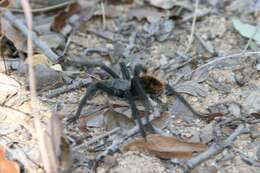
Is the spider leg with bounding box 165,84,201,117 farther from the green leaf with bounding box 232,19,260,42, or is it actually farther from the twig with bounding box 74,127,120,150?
the green leaf with bounding box 232,19,260,42

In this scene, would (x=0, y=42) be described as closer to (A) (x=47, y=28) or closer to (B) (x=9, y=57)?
(B) (x=9, y=57)

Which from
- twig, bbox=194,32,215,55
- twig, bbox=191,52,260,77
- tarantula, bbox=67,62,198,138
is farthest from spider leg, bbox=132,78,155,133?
twig, bbox=194,32,215,55

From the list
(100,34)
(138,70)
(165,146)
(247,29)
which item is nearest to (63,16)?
(100,34)

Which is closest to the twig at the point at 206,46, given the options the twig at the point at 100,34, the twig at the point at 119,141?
the twig at the point at 100,34

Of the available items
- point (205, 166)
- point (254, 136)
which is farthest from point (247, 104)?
point (205, 166)

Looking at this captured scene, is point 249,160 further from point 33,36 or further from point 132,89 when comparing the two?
point 33,36

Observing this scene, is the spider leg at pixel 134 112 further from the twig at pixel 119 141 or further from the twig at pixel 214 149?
the twig at pixel 214 149
